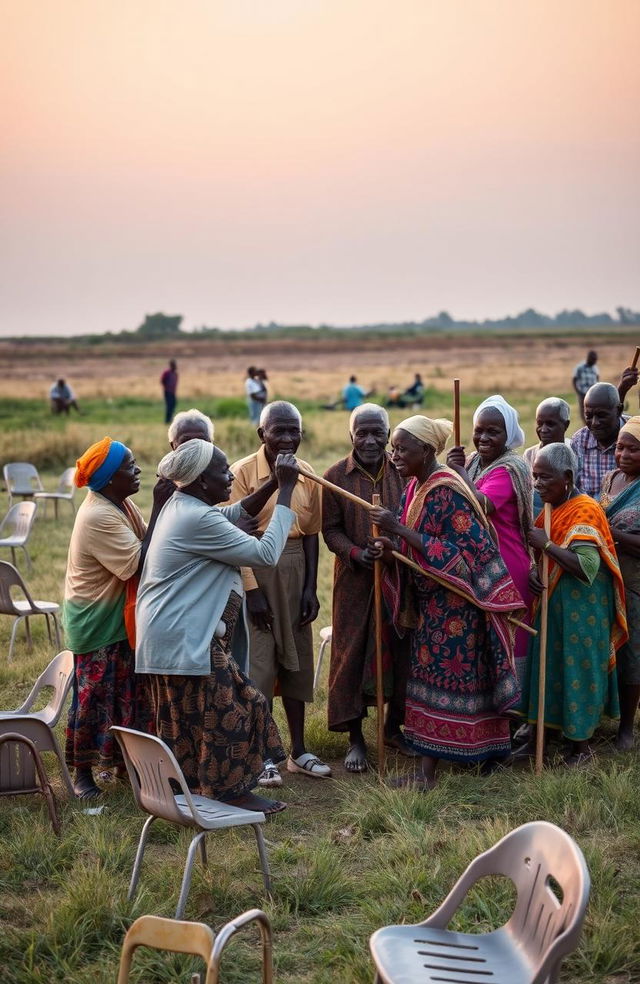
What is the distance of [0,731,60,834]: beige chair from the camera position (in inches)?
202

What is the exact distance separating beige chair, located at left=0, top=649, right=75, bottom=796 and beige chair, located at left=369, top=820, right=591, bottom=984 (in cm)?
235

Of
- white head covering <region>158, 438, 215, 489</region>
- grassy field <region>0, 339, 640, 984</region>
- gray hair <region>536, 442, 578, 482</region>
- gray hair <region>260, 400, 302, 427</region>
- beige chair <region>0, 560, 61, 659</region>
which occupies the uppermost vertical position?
gray hair <region>260, 400, 302, 427</region>

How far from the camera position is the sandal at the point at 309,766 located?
602 cm

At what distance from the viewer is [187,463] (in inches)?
181

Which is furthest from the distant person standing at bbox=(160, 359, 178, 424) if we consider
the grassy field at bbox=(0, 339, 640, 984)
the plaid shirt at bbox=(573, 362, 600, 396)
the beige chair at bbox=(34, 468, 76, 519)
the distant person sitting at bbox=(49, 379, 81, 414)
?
the grassy field at bbox=(0, 339, 640, 984)

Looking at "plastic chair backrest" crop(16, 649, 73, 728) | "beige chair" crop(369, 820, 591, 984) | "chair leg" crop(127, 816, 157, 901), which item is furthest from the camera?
"plastic chair backrest" crop(16, 649, 73, 728)

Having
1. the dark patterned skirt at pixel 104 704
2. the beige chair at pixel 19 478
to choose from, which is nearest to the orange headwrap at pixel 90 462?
the dark patterned skirt at pixel 104 704

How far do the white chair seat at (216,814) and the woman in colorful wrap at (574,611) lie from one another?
2104mm

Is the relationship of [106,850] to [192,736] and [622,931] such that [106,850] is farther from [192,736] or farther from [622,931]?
[622,931]

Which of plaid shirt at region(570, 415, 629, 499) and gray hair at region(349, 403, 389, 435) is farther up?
gray hair at region(349, 403, 389, 435)

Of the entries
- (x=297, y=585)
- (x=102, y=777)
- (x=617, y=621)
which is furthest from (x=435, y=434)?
(x=102, y=777)

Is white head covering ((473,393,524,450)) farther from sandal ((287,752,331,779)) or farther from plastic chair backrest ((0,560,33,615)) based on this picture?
plastic chair backrest ((0,560,33,615))

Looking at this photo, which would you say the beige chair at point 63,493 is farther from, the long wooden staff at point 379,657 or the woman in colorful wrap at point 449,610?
the woman in colorful wrap at point 449,610

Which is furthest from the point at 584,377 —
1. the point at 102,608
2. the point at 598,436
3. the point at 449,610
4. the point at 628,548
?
the point at 102,608
